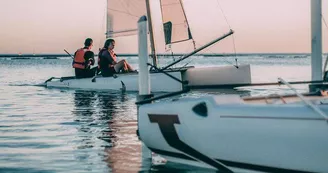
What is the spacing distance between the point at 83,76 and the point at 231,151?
51.0 ft

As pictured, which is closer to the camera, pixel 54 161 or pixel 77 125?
pixel 54 161

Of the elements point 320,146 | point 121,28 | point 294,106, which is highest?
point 121,28

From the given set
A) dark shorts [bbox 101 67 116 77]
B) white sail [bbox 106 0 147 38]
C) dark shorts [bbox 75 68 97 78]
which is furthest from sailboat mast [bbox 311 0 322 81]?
dark shorts [bbox 75 68 97 78]

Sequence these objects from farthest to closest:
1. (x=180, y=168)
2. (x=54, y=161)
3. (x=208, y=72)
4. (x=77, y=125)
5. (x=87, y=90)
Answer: (x=87, y=90)
(x=208, y=72)
(x=77, y=125)
(x=54, y=161)
(x=180, y=168)

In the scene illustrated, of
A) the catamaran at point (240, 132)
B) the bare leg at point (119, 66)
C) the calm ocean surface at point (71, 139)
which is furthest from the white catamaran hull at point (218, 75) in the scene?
the catamaran at point (240, 132)

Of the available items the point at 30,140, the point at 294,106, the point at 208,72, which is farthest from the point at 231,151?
the point at 208,72

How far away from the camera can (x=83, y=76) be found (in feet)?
67.3

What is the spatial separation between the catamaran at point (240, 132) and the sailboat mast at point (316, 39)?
1.43m

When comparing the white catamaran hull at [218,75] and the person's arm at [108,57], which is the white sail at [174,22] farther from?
the person's arm at [108,57]

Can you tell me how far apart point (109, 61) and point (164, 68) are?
8.44 feet

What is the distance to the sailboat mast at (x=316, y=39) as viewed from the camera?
782 cm

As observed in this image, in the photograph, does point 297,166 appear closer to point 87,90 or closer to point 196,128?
point 196,128

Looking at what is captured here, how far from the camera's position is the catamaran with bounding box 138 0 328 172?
197 inches

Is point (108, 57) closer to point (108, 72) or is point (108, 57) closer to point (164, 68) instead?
point (108, 72)
